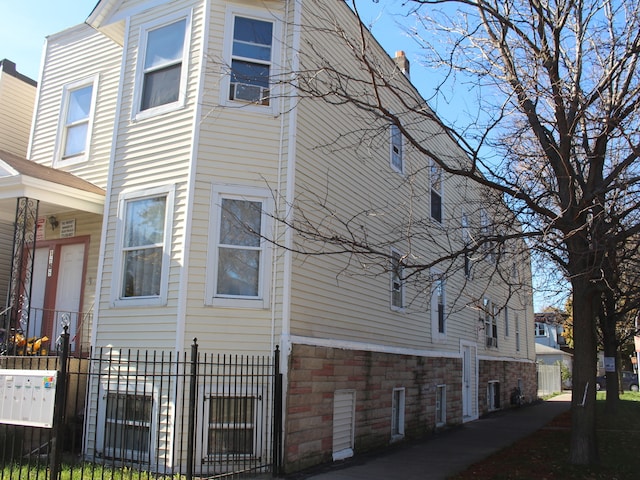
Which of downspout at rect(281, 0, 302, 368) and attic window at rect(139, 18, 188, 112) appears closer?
downspout at rect(281, 0, 302, 368)

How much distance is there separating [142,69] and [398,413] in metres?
8.70

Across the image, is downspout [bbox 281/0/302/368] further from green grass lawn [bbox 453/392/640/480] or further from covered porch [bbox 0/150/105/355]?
covered porch [bbox 0/150/105/355]

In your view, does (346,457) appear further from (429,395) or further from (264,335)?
(429,395)

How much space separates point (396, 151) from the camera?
14500 mm

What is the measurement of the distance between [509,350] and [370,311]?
50.1 feet

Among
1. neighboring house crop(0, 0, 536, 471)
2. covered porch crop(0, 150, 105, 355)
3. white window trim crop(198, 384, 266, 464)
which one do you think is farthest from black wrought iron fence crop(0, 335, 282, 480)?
covered porch crop(0, 150, 105, 355)

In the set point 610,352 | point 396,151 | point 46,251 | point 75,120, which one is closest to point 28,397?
point 46,251

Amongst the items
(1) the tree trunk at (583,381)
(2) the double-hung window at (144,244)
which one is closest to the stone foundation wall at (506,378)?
(1) the tree trunk at (583,381)

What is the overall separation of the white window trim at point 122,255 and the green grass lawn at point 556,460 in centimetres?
524

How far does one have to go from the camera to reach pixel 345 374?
10.3 metres

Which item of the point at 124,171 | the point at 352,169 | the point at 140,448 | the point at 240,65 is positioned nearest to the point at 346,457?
the point at 140,448

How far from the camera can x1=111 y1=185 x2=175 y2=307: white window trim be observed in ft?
29.7

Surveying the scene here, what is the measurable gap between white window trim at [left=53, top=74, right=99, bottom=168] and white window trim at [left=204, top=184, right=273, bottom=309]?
3.92 m

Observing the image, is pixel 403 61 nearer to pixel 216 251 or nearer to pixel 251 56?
pixel 251 56
